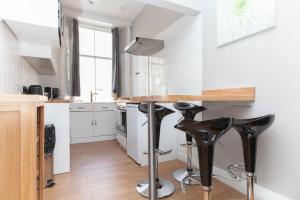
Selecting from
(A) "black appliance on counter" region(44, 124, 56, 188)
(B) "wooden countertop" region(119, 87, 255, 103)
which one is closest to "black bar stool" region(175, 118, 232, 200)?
(B) "wooden countertop" region(119, 87, 255, 103)

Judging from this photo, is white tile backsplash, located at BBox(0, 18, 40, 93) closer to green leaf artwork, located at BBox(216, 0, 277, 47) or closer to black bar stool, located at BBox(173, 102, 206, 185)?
black bar stool, located at BBox(173, 102, 206, 185)

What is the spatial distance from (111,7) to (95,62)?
58.8 inches

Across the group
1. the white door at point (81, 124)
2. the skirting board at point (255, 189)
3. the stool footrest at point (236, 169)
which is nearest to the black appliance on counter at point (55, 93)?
the white door at point (81, 124)

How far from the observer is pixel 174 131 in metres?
2.69

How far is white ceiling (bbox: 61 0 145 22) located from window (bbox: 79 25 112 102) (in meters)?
0.66

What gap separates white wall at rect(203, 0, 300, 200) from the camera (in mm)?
1312

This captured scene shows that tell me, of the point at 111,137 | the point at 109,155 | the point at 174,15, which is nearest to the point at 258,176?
the point at 109,155

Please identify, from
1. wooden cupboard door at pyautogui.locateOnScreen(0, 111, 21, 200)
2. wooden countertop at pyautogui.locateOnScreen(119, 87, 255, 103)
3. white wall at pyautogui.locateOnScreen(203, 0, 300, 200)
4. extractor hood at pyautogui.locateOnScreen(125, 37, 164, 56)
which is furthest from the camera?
extractor hood at pyautogui.locateOnScreen(125, 37, 164, 56)

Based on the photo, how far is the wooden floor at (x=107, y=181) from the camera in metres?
1.65

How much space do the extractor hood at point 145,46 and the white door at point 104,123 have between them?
1.63 meters

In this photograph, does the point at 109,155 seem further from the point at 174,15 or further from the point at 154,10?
the point at 154,10

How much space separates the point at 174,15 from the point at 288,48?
1960 millimetres

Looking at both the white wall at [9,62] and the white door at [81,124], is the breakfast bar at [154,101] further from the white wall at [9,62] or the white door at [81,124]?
the white door at [81,124]

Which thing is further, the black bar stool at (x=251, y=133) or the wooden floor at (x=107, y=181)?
the wooden floor at (x=107, y=181)
